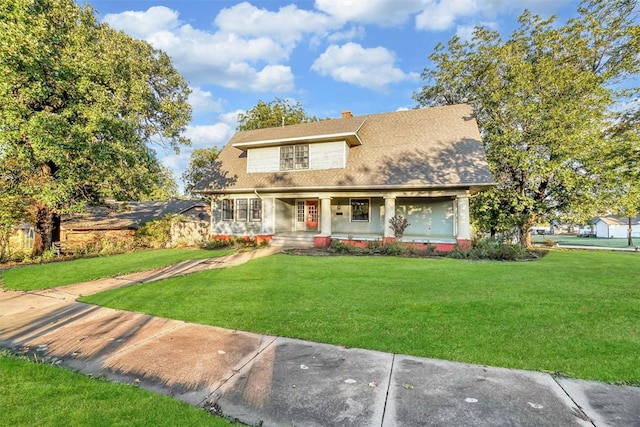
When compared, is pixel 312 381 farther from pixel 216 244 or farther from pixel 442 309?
pixel 216 244

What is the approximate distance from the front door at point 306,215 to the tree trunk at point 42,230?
38.4 ft

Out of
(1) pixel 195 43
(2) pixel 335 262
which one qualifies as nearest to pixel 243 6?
(1) pixel 195 43

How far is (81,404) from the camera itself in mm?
2598

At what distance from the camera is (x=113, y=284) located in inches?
305

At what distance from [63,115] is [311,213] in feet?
39.2

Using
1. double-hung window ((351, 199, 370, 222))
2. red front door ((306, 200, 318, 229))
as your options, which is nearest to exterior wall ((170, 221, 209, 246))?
red front door ((306, 200, 318, 229))

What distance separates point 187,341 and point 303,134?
1396cm

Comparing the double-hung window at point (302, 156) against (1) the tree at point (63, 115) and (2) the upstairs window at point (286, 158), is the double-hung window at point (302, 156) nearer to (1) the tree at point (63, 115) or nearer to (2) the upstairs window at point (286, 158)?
(2) the upstairs window at point (286, 158)

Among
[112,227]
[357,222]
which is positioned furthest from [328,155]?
[112,227]

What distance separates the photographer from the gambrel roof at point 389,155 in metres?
13.6

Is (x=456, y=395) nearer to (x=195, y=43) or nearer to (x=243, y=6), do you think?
(x=243, y=6)

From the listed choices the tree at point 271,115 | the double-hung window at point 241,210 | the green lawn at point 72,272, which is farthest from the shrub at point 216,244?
the tree at point 271,115

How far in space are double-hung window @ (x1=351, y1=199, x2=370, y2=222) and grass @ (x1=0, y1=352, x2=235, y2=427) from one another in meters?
14.7

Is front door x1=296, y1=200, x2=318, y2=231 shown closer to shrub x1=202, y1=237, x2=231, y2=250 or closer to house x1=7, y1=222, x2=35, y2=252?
shrub x1=202, y1=237, x2=231, y2=250
